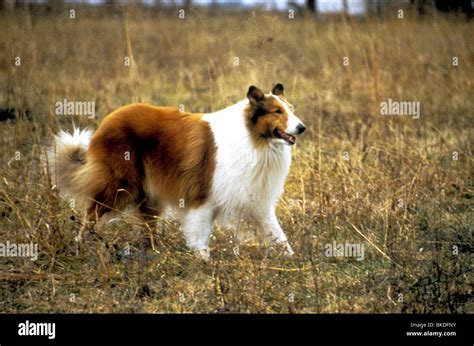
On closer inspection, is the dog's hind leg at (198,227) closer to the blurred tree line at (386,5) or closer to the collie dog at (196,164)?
the collie dog at (196,164)

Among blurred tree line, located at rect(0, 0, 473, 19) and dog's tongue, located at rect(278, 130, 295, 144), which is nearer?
dog's tongue, located at rect(278, 130, 295, 144)

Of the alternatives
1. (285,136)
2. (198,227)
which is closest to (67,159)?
(198,227)

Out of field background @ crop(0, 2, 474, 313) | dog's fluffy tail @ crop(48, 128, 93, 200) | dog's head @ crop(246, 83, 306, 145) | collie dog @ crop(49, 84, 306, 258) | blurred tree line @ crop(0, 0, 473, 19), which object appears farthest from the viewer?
blurred tree line @ crop(0, 0, 473, 19)

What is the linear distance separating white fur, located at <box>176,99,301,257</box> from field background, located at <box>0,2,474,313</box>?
236 millimetres

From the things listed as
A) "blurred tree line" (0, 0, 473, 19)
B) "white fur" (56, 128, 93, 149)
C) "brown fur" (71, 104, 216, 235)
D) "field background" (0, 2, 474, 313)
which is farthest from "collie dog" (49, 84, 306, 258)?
"blurred tree line" (0, 0, 473, 19)

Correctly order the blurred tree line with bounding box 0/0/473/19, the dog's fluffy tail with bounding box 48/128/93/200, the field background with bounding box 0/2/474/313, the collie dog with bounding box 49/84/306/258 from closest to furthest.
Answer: the field background with bounding box 0/2/474/313 < the collie dog with bounding box 49/84/306/258 < the dog's fluffy tail with bounding box 48/128/93/200 < the blurred tree line with bounding box 0/0/473/19

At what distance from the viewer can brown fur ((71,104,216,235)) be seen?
22.6 ft

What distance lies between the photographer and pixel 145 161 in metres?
7.02

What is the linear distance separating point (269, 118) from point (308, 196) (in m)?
1.40

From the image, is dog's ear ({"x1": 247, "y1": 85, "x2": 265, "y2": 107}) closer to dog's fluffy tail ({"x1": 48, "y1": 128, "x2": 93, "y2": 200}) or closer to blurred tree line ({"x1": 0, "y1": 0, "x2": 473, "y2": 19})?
dog's fluffy tail ({"x1": 48, "y1": 128, "x2": 93, "y2": 200})

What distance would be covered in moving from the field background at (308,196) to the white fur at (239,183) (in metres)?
0.24

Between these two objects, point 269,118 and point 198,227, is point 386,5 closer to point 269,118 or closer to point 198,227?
point 269,118

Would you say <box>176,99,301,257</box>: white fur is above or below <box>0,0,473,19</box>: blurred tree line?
below

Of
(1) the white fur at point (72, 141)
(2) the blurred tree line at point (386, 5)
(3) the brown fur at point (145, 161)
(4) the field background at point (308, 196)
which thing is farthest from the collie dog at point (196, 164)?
(2) the blurred tree line at point (386, 5)
